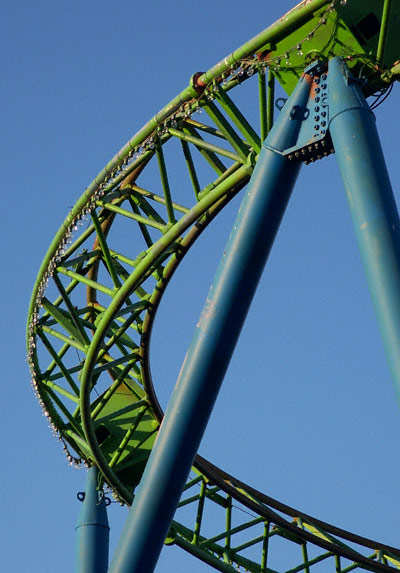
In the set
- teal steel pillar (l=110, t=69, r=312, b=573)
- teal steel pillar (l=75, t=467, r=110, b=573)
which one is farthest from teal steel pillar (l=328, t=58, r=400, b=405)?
teal steel pillar (l=75, t=467, r=110, b=573)

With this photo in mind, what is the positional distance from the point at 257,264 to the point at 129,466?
8.72 meters

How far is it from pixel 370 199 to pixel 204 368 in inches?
108

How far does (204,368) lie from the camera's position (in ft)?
43.9

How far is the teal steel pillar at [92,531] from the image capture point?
20.1 meters

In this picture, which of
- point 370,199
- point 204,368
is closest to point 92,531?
point 204,368

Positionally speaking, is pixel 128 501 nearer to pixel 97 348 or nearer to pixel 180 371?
pixel 97 348

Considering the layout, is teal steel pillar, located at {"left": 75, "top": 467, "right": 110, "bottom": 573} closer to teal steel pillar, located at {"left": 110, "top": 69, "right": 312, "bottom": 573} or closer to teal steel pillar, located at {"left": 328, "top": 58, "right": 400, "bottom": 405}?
teal steel pillar, located at {"left": 110, "top": 69, "right": 312, "bottom": 573}

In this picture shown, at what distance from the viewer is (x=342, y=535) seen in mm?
23703

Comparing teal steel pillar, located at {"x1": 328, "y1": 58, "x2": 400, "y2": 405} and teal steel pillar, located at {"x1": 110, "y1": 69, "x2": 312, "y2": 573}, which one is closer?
teal steel pillar, located at {"x1": 328, "y1": 58, "x2": 400, "y2": 405}

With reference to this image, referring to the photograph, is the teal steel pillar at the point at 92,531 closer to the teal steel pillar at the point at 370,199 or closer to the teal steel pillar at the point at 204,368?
the teal steel pillar at the point at 204,368

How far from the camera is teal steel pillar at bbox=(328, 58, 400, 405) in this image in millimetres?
11680

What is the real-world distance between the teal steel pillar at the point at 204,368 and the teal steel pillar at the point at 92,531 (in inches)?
272

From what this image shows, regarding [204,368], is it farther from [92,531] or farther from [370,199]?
[92,531]

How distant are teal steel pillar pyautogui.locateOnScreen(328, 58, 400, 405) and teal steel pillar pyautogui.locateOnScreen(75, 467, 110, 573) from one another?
10.0 m
